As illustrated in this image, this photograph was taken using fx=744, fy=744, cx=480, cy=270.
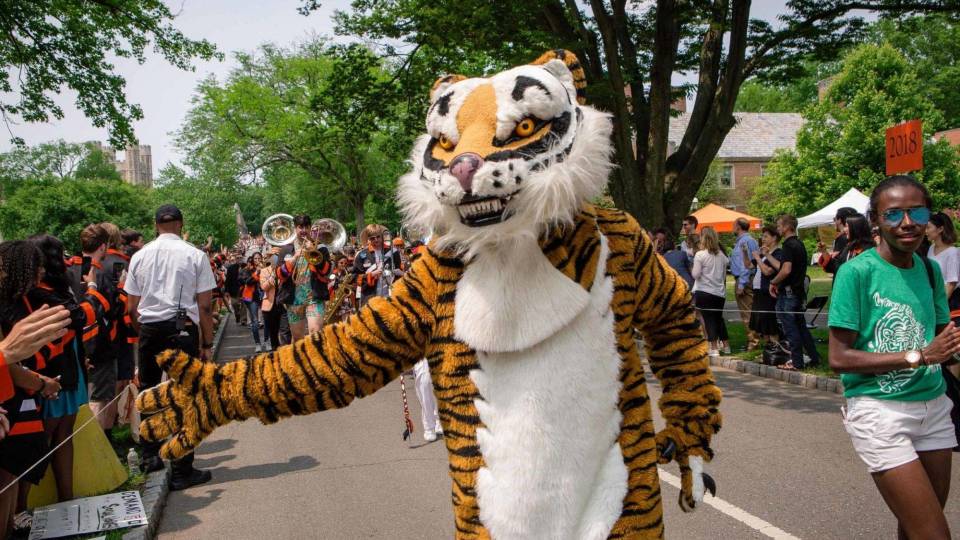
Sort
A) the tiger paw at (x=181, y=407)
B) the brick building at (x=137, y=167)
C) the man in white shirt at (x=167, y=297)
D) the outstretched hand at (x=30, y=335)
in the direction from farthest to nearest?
the brick building at (x=137, y=167) < the man in white shirt at (x=167, y=297) < the outstretched hand at (x=30, y=335) < the tiger paw at (x=181, y=407)

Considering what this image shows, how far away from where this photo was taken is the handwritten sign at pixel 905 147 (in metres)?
Result: 7.64

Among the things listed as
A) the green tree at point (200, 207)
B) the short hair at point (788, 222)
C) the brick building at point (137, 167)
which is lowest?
the short hair at point (788, 222)

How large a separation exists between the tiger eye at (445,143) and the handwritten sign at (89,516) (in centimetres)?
376

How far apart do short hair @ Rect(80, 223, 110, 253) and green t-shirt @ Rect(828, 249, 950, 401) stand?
19.9ft

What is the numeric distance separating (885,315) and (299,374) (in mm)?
2443

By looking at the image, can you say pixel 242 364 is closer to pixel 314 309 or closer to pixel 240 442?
pixel 240 442

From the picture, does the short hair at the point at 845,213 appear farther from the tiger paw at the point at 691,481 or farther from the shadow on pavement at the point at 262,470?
the tiger paw at the point at 691,481

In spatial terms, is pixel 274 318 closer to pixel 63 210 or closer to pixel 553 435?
pixel 553 435

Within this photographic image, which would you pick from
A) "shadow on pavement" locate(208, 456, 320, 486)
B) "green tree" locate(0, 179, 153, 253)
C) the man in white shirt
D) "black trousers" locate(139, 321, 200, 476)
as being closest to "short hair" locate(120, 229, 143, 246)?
the man in white shirt

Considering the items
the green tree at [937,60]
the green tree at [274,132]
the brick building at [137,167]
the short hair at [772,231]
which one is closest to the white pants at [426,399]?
the short hair at [772,231]

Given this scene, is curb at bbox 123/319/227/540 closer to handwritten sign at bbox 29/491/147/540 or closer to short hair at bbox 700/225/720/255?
handwritten sign at bbox 29/491/147/540

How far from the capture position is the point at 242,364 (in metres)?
2.31

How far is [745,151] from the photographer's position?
1946 inches

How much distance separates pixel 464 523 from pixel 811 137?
3665cm
